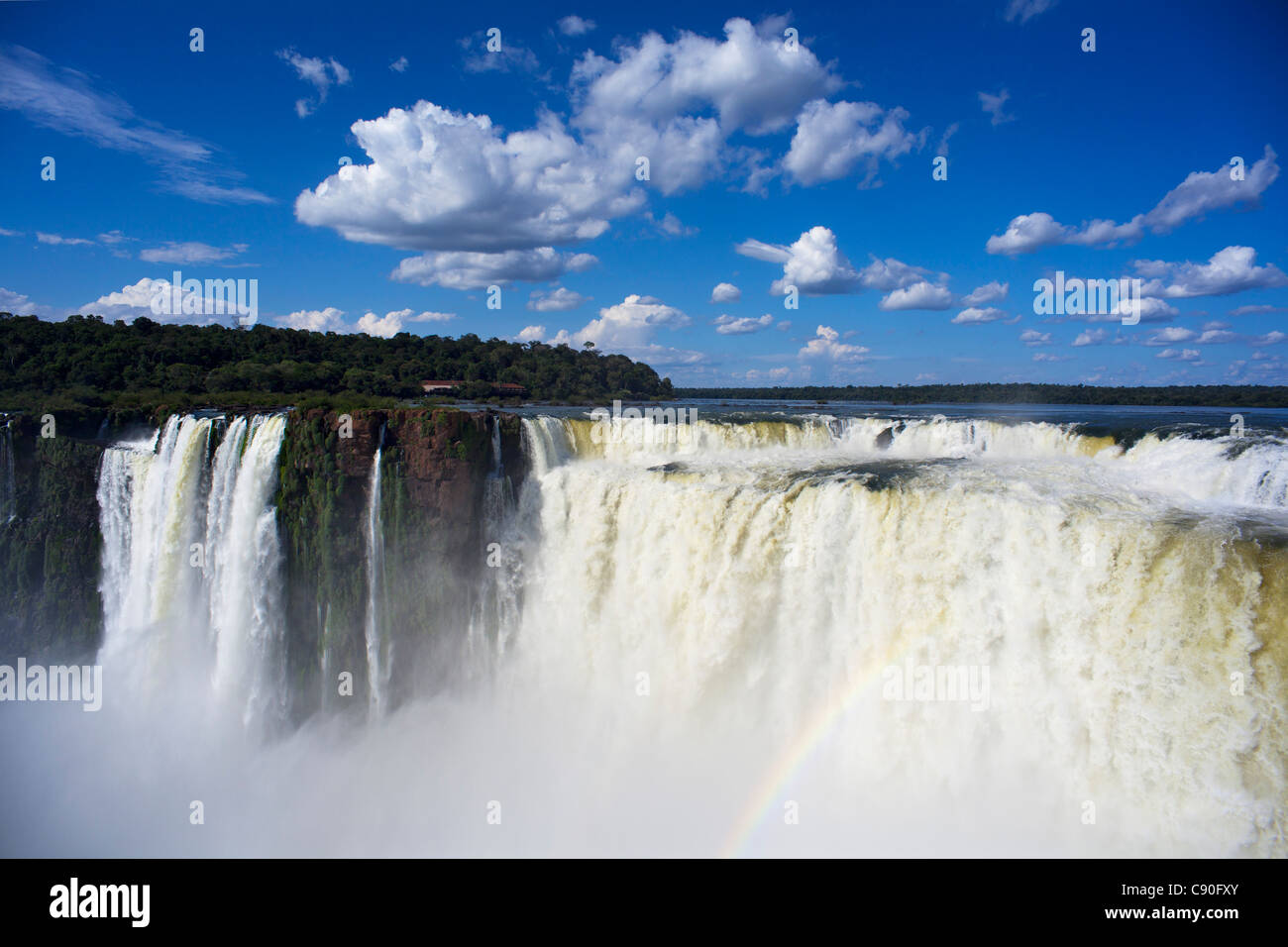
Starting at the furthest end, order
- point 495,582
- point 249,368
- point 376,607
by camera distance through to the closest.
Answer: point 249,368 < point 495,582 < point 376,607

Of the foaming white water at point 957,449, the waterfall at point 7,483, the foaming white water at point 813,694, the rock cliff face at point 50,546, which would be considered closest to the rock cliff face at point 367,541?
the foaming white water at point 813,694

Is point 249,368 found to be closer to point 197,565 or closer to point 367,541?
point 197,565

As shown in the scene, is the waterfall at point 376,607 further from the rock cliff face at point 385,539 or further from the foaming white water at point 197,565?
the foaming white water at point 197,565

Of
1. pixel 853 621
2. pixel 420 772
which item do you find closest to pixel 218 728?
pixel 420 772

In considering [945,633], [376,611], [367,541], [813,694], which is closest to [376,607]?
[376,611]

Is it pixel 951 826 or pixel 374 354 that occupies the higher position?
pixel 374 354
